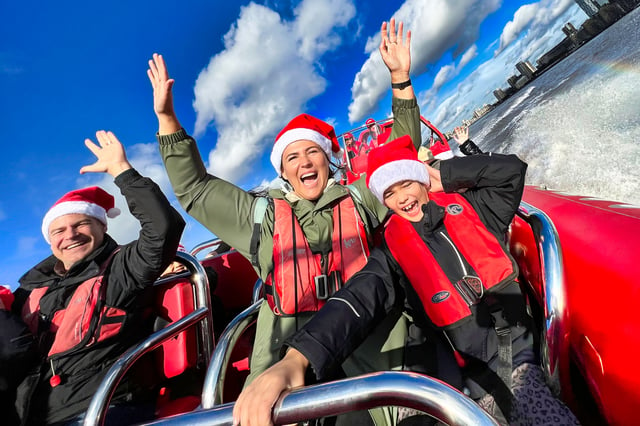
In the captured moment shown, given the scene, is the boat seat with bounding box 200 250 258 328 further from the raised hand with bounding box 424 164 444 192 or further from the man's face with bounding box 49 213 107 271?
the raised hand with bounding box 424 164 444 192

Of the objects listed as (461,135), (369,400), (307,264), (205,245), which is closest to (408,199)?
(307,264)

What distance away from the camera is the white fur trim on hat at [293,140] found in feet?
6.12

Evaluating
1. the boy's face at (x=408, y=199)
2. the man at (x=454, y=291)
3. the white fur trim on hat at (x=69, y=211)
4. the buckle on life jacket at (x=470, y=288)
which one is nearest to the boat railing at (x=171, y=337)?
the white fur trim on hat at (x=69, y=211)

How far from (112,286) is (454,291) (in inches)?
68.7

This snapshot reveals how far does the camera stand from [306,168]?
1.76 metres

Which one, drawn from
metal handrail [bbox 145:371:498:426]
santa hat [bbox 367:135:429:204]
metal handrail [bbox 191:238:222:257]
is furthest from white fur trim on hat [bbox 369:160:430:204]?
metal handrail [bbox 191:238:222:257]

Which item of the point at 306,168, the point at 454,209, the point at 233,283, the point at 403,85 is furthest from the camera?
the point at 233,283

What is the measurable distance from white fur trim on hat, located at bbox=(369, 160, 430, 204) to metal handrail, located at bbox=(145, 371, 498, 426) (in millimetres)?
1093

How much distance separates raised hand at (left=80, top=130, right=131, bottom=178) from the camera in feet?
5.77

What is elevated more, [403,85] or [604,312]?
[403,85]

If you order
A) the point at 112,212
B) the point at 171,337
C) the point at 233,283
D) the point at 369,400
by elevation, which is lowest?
the point at 369,400

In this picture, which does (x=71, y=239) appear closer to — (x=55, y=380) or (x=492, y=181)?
(x=55, y=380)

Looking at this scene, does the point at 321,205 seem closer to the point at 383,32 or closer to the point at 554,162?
the point at 383,32

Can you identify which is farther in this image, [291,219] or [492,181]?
[291,219]
